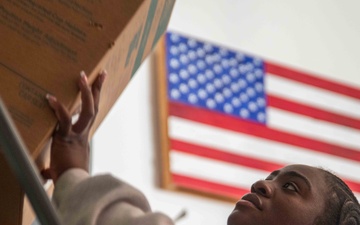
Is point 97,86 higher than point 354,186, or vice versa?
point 97,86

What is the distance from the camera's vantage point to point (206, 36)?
15.1 ft

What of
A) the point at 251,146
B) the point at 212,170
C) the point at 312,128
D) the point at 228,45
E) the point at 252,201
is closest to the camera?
the point at 252,201

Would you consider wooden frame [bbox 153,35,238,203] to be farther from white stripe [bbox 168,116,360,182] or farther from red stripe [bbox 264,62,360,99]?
red stripe [bbox 264,62,360,99]

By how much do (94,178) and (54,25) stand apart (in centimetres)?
23

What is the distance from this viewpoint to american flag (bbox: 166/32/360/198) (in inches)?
Answer: 171

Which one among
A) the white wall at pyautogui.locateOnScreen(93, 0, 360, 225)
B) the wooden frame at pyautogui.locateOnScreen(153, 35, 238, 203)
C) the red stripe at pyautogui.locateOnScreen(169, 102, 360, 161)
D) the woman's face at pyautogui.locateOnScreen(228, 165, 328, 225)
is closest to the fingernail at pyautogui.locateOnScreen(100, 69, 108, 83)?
the woman's face at pyautogui.locateOnScreen(228, 165, 328, 225)

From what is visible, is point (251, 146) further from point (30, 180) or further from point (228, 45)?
point (30, 180)

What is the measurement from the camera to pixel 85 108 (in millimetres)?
1274

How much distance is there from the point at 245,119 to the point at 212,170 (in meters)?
0.36

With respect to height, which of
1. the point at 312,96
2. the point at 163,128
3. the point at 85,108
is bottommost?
the point at 163,128

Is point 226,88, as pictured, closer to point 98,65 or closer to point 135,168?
point 135,168

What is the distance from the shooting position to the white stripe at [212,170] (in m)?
4.27

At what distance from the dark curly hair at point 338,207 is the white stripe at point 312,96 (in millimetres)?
3287

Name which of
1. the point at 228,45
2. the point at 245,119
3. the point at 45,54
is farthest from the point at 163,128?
the point at 45,54
